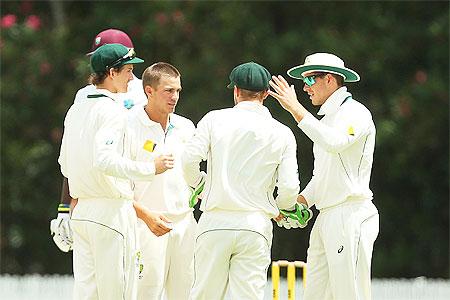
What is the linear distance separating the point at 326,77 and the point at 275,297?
1.25 meters

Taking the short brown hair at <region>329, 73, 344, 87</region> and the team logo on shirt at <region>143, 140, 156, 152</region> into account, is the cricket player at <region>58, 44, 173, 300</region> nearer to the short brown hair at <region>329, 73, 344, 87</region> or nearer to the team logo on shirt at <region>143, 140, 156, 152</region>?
the team logo on shirt at <region>143, 140, 156, 152</region>

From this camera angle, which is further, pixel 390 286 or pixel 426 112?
pixel 426 112

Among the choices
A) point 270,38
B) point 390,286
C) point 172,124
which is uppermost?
point 270,38

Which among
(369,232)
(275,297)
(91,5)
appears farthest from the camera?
(91,5)

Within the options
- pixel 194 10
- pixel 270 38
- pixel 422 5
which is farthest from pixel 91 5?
A: pixel 422 5

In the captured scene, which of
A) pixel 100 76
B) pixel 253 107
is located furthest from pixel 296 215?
pixel 100 76

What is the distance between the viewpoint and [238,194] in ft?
20.1

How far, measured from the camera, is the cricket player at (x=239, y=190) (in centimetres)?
611

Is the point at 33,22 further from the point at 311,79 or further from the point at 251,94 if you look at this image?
the point at 251,94

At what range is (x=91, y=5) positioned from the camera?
17.7 metres

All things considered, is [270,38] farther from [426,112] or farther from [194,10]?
[426,112]

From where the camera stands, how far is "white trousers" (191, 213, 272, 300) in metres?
6.11

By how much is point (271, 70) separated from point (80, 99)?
9263mm

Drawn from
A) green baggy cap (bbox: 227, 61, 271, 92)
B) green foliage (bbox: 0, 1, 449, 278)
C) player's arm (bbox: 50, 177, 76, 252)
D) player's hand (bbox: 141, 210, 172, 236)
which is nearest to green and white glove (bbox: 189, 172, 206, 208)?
player's hand (bbox: 141, 210, 172, 236)
